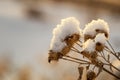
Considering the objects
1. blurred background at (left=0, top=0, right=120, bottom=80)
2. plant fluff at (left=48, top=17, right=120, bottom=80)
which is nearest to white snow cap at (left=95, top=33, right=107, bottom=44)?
plant fluff at (left=48, top=17, right=120, bottom=80)

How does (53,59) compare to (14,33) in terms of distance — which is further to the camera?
(14,33)

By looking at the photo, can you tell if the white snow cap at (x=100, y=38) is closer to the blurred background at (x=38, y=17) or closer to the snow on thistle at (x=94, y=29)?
the snow on thistle at (x=94, y=29)

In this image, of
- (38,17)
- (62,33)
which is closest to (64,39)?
(62,33)

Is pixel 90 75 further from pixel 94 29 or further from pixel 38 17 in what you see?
pixel 38 17

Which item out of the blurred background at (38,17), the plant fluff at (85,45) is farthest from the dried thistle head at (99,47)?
the blurred background at (38,17)

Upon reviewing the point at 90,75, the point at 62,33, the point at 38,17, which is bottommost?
the point at 90,75

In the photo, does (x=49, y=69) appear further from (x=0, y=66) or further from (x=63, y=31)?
(x=63, y=31)

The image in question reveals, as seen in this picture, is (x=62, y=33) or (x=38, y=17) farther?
(x=38, y=17)

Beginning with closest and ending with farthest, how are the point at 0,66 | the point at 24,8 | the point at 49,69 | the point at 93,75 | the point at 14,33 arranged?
the point at 93,75, the point at 0,66, the point at 49,69, the point at 14,33, the point at 24,8

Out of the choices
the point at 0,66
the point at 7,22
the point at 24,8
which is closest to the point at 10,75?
the point at 0,66

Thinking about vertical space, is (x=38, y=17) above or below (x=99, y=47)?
above

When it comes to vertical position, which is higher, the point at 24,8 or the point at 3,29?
the point at 24,8
